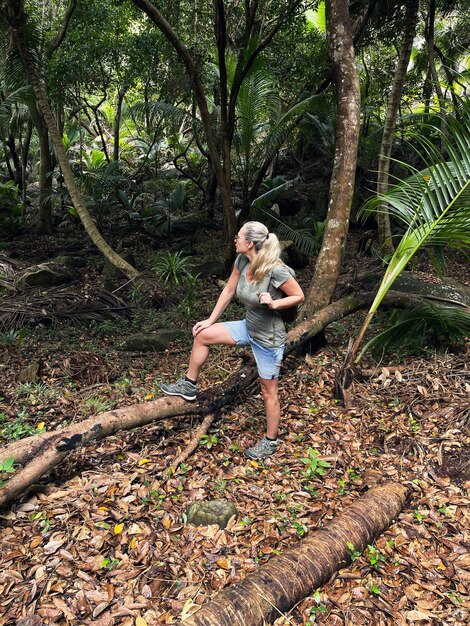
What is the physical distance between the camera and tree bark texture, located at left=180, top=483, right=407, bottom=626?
6.99 feet

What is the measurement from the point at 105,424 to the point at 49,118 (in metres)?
5.83

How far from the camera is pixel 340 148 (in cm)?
484

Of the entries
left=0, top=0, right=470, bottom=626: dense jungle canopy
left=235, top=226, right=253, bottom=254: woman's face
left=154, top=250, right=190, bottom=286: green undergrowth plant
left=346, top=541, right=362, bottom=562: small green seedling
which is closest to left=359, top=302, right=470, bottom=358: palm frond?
left=0, top=0, right=470, bottom=626: dense jungle canopy

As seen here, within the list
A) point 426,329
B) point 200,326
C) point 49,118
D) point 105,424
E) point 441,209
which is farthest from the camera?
point 49,118

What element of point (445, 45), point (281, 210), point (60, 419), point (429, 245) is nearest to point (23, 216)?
point (281, 210)

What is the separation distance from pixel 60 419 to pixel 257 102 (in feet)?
22.4

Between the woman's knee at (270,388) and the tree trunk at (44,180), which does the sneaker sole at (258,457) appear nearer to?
the woman's knee at (270,388)

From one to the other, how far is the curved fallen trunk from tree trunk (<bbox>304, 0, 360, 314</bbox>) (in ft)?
2.03

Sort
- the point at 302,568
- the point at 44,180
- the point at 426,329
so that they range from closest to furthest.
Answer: the point at 302,568, the point at 426,329, the point at 44,180

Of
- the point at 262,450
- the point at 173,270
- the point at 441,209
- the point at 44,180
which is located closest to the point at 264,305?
the point at 262,450

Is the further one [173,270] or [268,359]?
[173,270]

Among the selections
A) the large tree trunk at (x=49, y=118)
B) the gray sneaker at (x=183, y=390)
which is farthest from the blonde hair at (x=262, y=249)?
the large tree trunk at (x=49, y=118)

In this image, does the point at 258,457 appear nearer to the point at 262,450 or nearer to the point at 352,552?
the point at 262,450

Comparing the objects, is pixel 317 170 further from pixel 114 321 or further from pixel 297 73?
pixel 114 321
